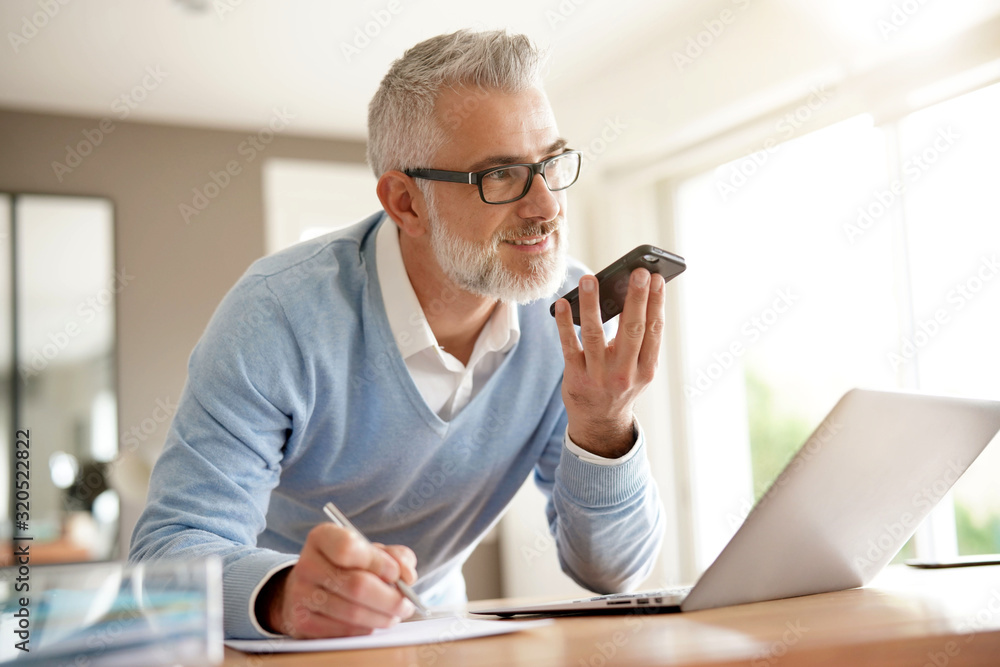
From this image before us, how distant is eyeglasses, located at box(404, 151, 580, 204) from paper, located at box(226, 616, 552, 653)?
2.24 ft

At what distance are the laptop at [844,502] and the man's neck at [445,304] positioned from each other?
0.51 metres

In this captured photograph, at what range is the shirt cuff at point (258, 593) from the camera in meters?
0.81

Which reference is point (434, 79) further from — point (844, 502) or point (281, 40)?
point (281, 40)

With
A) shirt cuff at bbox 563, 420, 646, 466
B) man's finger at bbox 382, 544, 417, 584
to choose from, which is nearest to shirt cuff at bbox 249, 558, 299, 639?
man's finger at bbox 382, 544, 417, 584

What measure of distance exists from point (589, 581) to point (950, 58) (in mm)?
1856

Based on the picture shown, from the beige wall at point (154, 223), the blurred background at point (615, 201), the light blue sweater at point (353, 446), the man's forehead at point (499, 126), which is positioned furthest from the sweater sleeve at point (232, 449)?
the beige wall at point (154, 223)

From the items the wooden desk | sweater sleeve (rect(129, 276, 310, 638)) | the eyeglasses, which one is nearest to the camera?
the wooden desk

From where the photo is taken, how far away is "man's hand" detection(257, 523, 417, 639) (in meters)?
0.75

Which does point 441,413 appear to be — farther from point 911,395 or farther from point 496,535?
point 496,535

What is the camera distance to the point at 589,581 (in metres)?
1.26

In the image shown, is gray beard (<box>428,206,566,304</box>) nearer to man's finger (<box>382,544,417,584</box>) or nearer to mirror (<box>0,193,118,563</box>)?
man's finger (<box>382,544,417,584</box>)

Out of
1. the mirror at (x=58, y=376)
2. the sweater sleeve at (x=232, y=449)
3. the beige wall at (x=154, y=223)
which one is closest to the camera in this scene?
the sweater sleeve at (x=232, y=449)

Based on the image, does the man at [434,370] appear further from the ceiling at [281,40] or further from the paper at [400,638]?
the ceiling at [281,40]

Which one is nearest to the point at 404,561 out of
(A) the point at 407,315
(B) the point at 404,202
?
(A) the point at 407,315
